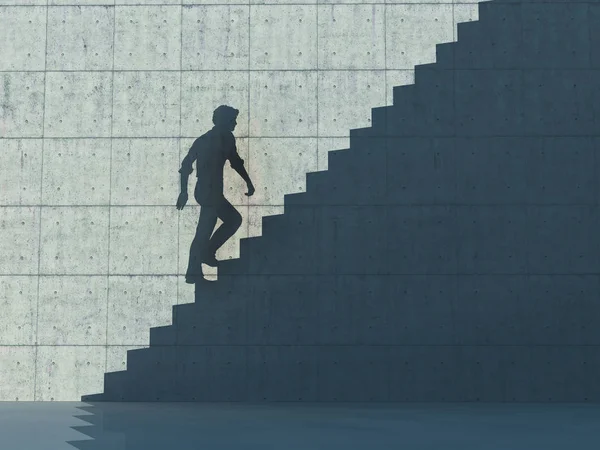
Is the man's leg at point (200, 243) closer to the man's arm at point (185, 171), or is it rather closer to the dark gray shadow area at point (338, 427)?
the man's arm at point (185, 171)

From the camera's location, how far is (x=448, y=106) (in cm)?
1683

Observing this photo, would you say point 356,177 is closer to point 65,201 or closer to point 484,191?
point 484,191

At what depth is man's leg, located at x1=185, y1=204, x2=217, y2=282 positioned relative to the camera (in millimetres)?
16406

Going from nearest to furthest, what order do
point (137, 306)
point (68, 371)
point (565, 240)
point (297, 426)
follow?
point (297, 426) → point (68, 371) → point (137, 306) → point (565, 240)

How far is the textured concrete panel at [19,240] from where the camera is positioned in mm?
16469

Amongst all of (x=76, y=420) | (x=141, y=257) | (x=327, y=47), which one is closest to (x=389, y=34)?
(x=327, y=47)

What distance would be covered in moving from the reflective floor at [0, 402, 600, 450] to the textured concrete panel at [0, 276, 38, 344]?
137cm

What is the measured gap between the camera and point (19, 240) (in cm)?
1655

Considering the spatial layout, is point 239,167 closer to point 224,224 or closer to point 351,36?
point 224,224

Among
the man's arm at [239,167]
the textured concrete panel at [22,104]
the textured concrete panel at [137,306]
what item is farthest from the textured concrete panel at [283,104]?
the textured concrete panel at [22,104]

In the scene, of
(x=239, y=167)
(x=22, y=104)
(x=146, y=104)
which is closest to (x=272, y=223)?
(x=239, y=167)

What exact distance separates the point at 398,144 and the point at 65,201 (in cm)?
660

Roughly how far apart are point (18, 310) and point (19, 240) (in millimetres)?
1353

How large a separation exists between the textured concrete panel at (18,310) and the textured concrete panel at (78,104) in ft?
9.69
